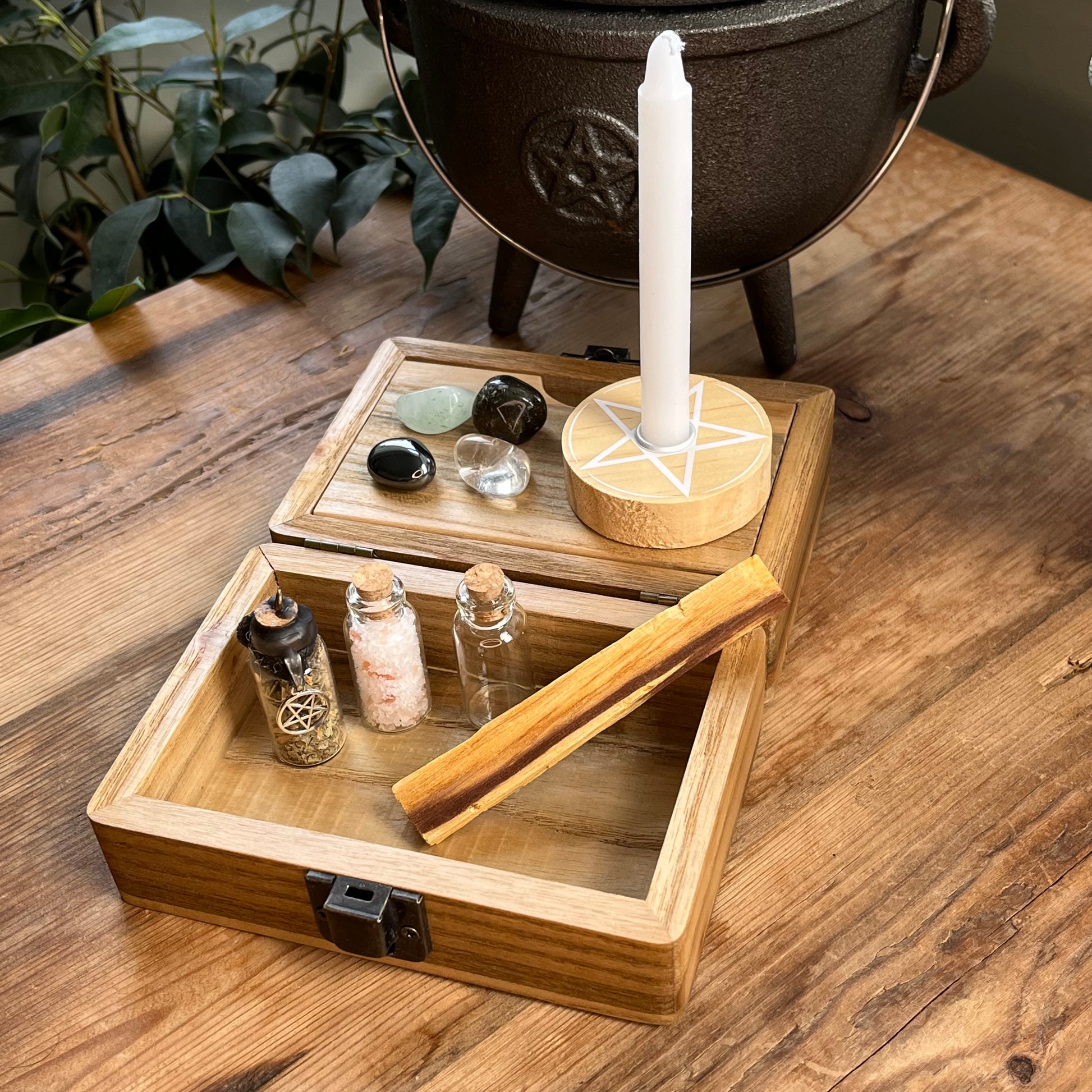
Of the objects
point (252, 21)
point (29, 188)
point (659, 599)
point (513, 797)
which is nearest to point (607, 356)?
point (659, 599)

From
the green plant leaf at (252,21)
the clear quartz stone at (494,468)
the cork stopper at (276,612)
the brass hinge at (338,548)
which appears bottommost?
the brass hinge at (338,548)

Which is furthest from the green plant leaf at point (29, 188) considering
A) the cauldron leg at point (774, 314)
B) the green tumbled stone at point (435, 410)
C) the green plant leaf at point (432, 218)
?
the cauldron leg at point (774, 314)

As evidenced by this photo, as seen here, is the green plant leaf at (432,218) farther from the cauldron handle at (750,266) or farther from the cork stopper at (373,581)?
the cork stopper at (373,581)

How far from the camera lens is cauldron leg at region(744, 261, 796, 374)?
102cm

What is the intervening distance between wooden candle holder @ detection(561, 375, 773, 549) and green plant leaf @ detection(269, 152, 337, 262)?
1.43 ft

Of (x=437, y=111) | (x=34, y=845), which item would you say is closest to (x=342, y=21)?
(x=437, y=111)

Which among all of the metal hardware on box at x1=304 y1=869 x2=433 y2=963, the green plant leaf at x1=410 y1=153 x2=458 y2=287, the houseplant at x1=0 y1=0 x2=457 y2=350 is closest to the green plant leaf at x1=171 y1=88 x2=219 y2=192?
the houseplant at x1=0 y1=0 x2=457 y2=350

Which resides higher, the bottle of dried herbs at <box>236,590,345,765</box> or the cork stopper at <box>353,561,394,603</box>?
the cork stopper at <box>353,561,394,603</box>

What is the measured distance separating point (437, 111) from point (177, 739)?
19.2 inches

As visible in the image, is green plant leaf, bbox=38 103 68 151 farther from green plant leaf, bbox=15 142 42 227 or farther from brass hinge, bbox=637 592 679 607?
brass hinge, bbox=637 592 679 607

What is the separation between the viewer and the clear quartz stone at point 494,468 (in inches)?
33.6

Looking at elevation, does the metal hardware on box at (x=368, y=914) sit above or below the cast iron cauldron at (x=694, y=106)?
below

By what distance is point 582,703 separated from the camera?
71 centimetres

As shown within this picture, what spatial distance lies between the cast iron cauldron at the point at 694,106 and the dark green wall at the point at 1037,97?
0.50 m
